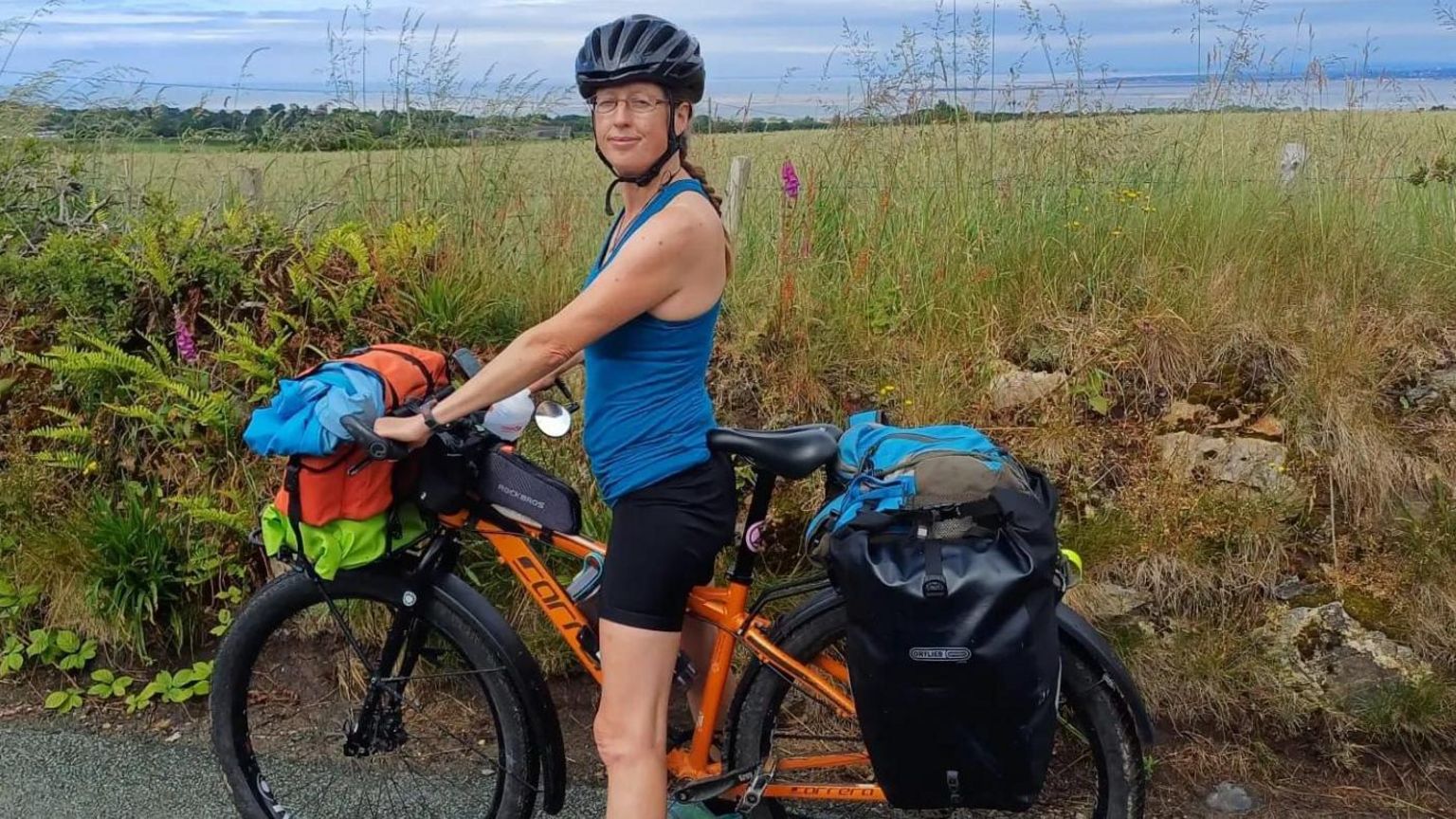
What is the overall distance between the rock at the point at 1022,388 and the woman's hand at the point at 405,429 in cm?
247

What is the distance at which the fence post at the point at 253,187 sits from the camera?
561cm

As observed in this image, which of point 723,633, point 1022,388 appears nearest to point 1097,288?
point 1022,388

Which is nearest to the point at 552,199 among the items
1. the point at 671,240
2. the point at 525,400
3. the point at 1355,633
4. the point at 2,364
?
the point at 2,364

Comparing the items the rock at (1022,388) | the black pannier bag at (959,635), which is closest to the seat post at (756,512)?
the black pannier bag at (959,635)

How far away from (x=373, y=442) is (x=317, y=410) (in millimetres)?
193

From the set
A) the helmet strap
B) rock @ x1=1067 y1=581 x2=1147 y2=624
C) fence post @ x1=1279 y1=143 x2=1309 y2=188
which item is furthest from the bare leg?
fence post @ x1=1279 y1=143 x2=1309 y2=188

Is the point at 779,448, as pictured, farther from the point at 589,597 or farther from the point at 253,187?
the point at 253,187

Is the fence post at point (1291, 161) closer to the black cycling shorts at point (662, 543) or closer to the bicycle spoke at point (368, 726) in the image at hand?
the black cycling shorts at point (662, 543)

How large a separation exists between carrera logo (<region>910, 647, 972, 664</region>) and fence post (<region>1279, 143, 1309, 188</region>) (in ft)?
14.2

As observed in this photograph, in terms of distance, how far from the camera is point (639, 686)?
8.83 ft

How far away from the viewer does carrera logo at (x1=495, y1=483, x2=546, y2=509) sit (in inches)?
114

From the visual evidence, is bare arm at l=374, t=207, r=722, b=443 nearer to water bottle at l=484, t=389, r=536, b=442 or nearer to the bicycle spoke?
water bottle at l=484, t=389, r=536, b=442

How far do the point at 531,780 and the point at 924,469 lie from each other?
150cm

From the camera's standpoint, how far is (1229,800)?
3463mm
